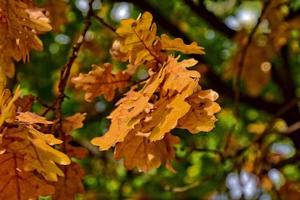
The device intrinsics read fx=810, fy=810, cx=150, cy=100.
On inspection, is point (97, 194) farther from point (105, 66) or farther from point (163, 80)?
point (163, 80)

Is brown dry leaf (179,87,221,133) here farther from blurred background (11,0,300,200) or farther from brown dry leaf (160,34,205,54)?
blurred background (11,0,300,200)

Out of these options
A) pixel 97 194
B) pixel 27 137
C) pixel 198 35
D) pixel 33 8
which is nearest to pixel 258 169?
pixel 97 194

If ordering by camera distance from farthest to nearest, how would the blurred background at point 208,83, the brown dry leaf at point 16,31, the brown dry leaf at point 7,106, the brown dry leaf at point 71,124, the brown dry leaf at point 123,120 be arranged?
the blurred background at point 208,83, the brown dry leaf at point 71,124, the brown dry leaf at point 16,31, the brown dry leaf at point 123,120, the brown dry leaf at point 7,106

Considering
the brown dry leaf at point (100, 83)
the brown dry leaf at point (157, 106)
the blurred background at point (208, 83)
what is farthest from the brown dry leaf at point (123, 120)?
the blurred background at point (208, 83)

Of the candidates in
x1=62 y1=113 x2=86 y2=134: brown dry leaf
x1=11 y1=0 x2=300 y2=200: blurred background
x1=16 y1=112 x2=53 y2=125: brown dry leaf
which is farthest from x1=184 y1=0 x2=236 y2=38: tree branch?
x1=16 y1=112 x2=53 y2=125: brown dry leaf

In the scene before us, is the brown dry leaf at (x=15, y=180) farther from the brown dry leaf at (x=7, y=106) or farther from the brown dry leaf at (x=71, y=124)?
the brown dry leaf at (x=71, y=124)

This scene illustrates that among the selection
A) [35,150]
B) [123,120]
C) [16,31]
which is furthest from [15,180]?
[16,31]
